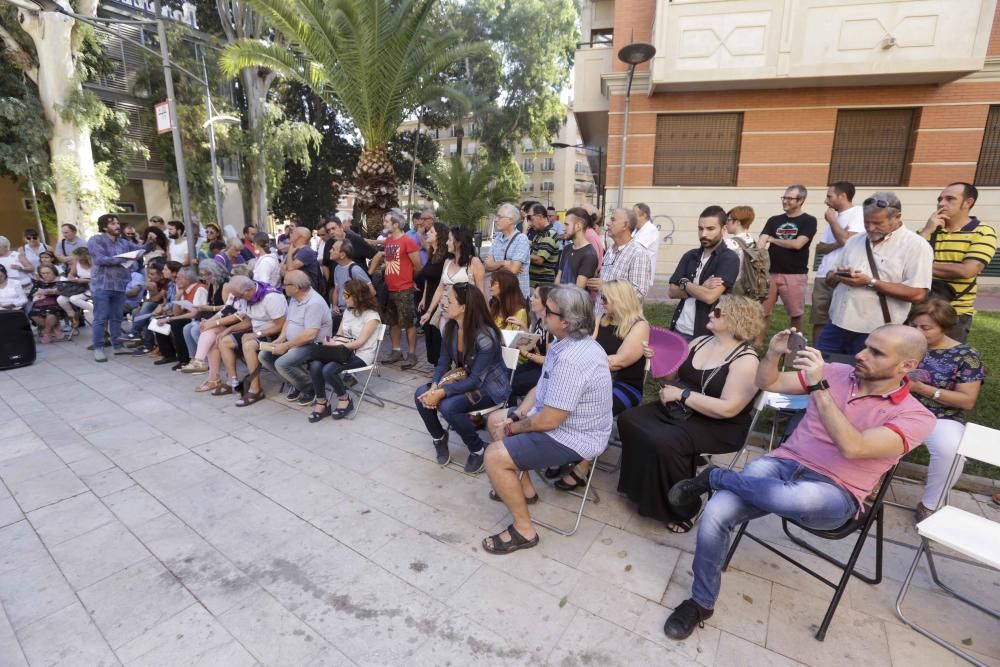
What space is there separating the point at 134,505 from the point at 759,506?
3.87 meters

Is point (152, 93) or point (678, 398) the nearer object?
point (678, 398)

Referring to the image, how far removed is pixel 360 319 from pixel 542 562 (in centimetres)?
312

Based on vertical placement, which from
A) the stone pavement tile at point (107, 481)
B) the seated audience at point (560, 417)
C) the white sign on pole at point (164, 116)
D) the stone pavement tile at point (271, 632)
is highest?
the white sign on pole at point (164, 116)

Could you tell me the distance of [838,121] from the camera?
1098cm

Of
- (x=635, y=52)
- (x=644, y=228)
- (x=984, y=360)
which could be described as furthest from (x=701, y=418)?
(x=635, y=52)

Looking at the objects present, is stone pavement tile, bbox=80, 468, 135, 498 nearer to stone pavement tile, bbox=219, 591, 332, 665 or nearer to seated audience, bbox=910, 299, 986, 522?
stone pavement tile, bbox=219, 591, 332, 665

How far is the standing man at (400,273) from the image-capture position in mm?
6152

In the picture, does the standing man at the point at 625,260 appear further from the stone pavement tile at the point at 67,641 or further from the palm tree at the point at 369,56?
the palm tree at the point at 369,56

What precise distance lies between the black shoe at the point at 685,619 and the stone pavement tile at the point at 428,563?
101 cm

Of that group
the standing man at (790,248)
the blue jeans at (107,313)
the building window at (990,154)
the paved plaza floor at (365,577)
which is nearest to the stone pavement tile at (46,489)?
the paved plaza floor at (365,577)

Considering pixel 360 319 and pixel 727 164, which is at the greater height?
pixel 727 164

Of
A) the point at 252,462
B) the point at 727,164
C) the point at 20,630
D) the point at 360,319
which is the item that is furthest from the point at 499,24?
the point at 20,630

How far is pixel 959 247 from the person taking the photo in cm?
359

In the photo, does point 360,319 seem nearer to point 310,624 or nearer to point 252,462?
point 252,462
